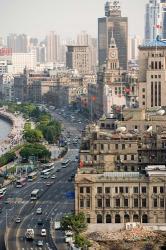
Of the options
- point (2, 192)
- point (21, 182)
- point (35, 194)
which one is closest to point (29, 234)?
point (35, 194)

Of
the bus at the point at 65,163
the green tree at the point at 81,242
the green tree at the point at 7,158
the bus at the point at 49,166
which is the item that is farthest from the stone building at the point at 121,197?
the green tree at the point at 7,158

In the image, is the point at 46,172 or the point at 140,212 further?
the point at 46,172

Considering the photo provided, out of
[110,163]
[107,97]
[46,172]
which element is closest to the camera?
[110,163]

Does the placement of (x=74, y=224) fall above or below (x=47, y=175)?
above

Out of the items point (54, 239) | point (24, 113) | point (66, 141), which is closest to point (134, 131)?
point (54, 239)

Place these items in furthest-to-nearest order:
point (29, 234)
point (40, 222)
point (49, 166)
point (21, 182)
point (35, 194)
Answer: point (49, 166), point (21, 182), point (35, 194), point (40, 222), point (29, 234)

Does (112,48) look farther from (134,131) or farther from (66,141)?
(134,131)

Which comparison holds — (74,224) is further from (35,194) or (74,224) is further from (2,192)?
(2,192)

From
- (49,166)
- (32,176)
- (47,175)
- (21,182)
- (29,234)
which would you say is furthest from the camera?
(49,166)
